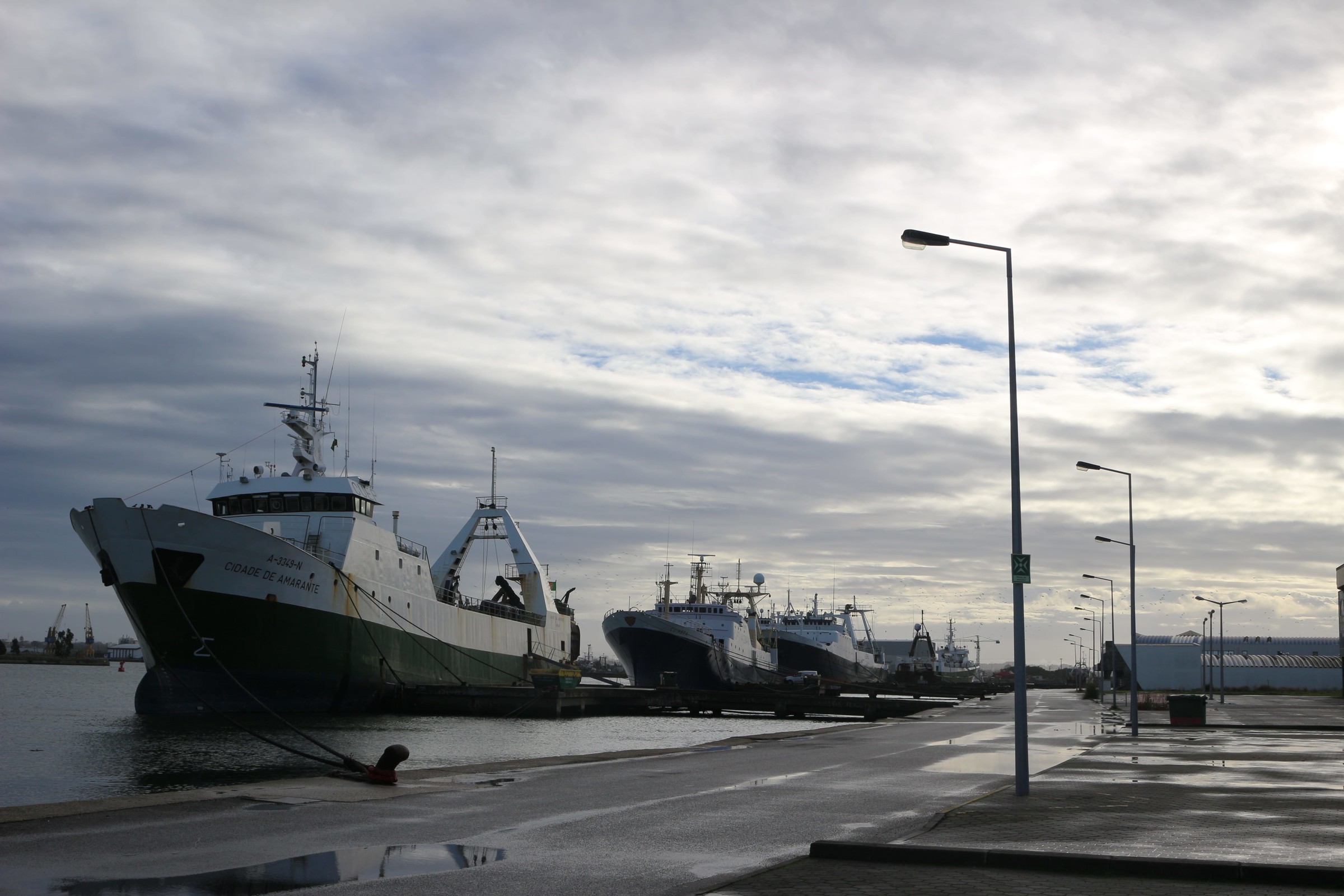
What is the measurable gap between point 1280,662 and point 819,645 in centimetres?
5267

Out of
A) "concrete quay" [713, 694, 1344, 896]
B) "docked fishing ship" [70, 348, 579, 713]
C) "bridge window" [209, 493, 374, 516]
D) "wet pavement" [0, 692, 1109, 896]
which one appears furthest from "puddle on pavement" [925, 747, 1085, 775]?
"bridge window" [209, 493, 374, 516]

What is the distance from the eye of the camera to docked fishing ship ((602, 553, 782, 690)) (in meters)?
78.2

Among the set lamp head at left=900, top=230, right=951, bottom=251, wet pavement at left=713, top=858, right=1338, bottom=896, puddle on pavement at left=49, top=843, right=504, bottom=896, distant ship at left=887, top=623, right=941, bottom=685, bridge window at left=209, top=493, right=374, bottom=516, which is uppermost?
lamp head at left=900, top=230, right=951, bottom=251

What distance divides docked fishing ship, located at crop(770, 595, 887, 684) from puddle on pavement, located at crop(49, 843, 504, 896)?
90.5 m

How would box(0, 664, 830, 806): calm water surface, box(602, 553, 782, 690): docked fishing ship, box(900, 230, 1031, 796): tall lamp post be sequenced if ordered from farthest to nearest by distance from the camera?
box(602, 553, 782, 690): docked fishing ship
box(0, 664, 830, 806): calm water surface
box(900, 230, 1031, 796): tall lamp post

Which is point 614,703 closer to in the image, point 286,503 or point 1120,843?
point 286,503

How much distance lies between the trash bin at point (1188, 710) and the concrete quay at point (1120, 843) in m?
19.3

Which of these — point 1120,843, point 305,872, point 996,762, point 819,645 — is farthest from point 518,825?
point 819,645

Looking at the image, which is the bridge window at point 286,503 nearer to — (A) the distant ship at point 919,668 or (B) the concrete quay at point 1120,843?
(B) the concrete quay at point 1120,843

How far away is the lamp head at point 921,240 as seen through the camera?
16344mm

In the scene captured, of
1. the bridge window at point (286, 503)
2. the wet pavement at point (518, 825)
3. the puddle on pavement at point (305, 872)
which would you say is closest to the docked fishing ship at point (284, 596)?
the bridge window at point (286, 503)

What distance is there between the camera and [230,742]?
34719mm

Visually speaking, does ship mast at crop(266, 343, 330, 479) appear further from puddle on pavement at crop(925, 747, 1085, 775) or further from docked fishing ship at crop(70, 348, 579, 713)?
puddle on pavement at crop(925, 747, 1085, 775)

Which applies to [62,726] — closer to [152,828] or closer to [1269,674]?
[152,828]
